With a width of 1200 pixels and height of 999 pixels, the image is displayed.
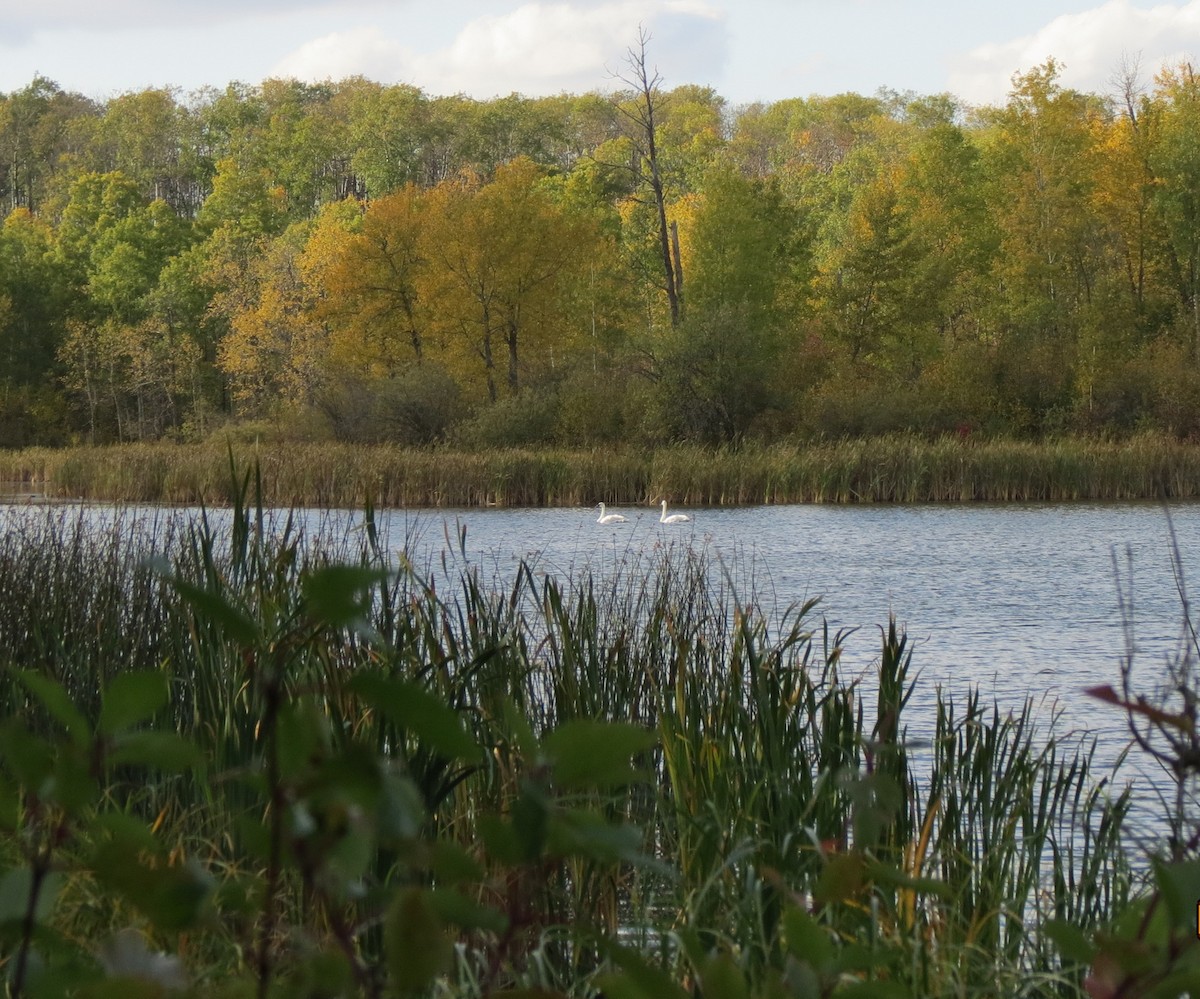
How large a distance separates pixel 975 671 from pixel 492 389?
31142mm

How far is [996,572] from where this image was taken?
1454cm

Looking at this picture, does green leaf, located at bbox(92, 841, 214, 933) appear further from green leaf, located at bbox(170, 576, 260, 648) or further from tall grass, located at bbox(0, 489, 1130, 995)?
tall grass, located at bbox(0, 489, 1130, 995)

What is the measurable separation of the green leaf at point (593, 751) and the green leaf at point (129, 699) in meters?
0.22

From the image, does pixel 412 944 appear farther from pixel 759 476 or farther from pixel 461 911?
pixel 759 476

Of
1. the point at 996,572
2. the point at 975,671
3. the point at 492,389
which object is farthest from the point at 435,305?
the point at 975,671

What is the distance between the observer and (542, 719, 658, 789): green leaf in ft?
2.74

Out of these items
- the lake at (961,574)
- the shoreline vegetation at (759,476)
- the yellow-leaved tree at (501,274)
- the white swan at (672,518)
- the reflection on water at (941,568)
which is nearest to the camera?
the lake at (961,574)

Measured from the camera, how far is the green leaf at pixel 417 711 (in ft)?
2.55

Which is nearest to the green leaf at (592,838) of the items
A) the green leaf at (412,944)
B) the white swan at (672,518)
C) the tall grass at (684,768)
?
the green leaf at (412,944)

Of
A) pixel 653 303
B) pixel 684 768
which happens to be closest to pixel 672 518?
pixel 684 768

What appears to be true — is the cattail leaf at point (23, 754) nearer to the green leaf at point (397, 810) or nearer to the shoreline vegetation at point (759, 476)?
the green leaf at point (397, 810)

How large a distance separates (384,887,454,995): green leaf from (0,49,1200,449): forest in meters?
27.8

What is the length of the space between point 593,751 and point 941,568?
14497 millimetres

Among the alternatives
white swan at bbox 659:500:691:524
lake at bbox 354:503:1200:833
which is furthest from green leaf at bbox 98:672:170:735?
white swan at bbox 659:500:691:524
